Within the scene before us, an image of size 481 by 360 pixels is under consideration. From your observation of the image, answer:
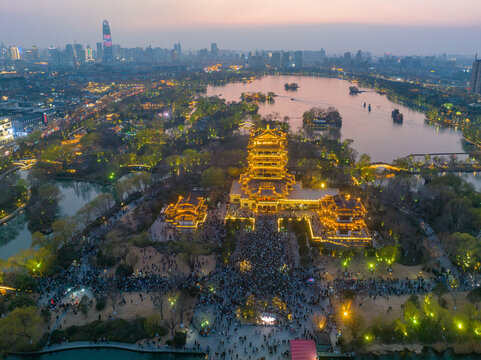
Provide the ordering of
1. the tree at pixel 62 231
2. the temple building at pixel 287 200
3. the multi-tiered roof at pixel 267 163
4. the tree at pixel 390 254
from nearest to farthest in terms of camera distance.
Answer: the tree at pixel 390 254, the tree at pixel 62 231, the temple building at pixel 287 200, the multi-tiered roof at pixel 267 163

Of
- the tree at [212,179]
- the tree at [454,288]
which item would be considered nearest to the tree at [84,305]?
the tree at [212,179]

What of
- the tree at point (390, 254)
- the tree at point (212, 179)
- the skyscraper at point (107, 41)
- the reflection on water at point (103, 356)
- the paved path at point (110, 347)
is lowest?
the reflection on water at point (103, 356)

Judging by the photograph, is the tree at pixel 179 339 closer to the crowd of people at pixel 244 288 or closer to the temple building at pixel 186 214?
the crowd of people at pixel 244 288

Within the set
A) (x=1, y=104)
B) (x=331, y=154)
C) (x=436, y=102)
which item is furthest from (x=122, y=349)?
(x=436, y=102)

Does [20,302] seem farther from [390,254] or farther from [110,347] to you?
[390,254]

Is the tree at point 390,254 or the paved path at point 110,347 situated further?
the tree at point 390,254

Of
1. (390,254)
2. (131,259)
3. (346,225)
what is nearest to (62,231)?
(131,259)

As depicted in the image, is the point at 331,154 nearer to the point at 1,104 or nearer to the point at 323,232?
the point at 323,232
